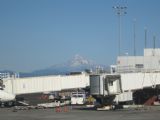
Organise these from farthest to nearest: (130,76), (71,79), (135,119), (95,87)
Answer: (71,79), (130,76), (95,87), (135,119)

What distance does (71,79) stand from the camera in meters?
94.1

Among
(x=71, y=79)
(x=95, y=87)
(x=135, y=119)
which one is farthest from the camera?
(x=71, y=79)

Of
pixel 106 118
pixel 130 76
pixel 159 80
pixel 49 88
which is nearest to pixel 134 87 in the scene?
pixel 130 76

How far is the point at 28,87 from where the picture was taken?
3302 inches

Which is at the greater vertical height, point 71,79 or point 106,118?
point 71,79

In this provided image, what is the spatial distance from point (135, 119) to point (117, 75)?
2215 cm

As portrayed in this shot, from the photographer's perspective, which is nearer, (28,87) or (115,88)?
(115,88)

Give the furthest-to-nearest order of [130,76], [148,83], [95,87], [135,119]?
[148,83]
[130,76]
[95,87]
[135,119]

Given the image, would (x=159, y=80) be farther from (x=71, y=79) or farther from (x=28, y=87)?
(x=28, y=87)

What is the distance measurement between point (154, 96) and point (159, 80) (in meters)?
3.85

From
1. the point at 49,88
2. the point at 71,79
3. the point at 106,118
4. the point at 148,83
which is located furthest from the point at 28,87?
the point at 106,118

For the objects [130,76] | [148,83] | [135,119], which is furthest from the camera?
[148,83]

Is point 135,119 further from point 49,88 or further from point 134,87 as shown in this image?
point 49,88

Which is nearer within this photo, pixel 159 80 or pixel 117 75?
pixel 117 75
